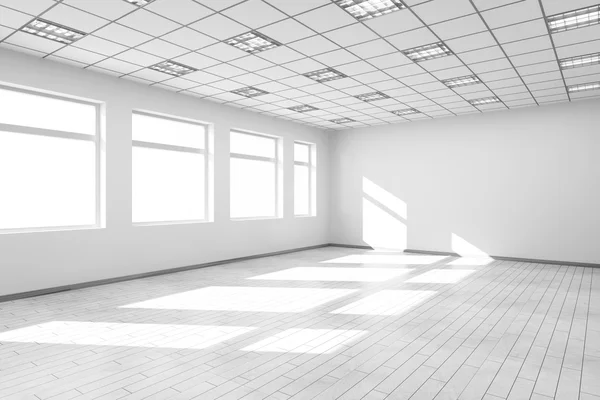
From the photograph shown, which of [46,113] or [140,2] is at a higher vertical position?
[140,2]

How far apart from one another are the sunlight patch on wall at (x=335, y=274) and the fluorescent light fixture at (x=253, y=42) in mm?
3663

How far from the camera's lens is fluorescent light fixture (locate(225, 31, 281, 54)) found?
4947 mm

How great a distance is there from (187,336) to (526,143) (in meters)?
8.00

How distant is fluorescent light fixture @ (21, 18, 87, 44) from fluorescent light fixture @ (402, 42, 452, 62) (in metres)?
4.16

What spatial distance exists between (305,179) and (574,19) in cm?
741

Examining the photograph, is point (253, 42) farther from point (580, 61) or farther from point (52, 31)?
point (580, 61)

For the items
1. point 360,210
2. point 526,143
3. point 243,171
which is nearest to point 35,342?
point 243,171

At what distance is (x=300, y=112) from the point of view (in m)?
9.12

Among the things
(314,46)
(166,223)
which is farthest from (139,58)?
(166,223)

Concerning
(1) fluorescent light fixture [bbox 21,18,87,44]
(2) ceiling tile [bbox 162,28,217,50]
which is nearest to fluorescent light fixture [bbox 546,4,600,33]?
(2) ceiling tile [bbox 162,28,217,50]

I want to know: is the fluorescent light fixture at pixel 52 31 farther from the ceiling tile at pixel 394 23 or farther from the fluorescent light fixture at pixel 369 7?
the ceiling tile at pixel 394 23

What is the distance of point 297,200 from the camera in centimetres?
1096

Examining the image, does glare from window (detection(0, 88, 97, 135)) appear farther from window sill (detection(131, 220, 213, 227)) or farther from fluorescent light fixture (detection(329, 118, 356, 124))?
fluorescent light fixture (detection(329, 118, 356, 124))

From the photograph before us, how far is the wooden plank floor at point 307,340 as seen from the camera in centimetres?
290
